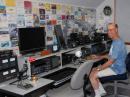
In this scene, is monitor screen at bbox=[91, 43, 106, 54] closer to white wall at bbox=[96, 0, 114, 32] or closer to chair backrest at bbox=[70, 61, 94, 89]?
white wall at bbox=[96, 0, 114, 32]

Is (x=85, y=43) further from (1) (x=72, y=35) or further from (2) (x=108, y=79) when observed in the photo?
(2) (x=108, y=79)

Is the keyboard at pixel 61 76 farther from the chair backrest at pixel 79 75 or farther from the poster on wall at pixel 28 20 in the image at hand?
the poster on wall at pixel 28 20

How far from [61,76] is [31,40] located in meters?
0.71

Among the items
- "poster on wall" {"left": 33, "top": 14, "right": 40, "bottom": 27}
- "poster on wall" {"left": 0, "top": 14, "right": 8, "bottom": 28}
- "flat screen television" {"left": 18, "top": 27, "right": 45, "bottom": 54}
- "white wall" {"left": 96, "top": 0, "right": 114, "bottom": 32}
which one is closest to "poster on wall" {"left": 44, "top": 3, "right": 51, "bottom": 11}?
"poster on wall" {"left": 33, "top": 14, "right": 40, "bottom": 27}

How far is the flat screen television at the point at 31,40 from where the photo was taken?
2.85m

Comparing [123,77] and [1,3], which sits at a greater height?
[1,3]

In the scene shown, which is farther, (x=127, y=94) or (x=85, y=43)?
(x=85, y=43)

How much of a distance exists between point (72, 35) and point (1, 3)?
167 cm

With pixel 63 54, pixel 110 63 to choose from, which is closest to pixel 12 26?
pixel 63 54

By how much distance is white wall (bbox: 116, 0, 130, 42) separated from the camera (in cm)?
484

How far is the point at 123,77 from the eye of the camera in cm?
317

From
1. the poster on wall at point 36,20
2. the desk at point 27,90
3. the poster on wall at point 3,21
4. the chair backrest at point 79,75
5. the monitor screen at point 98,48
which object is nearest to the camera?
the desk at point 27,90

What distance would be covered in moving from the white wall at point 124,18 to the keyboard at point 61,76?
2.25 metres

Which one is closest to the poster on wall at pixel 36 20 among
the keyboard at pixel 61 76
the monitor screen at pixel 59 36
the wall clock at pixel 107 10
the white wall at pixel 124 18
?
the monitor screen at pixel 59 36
